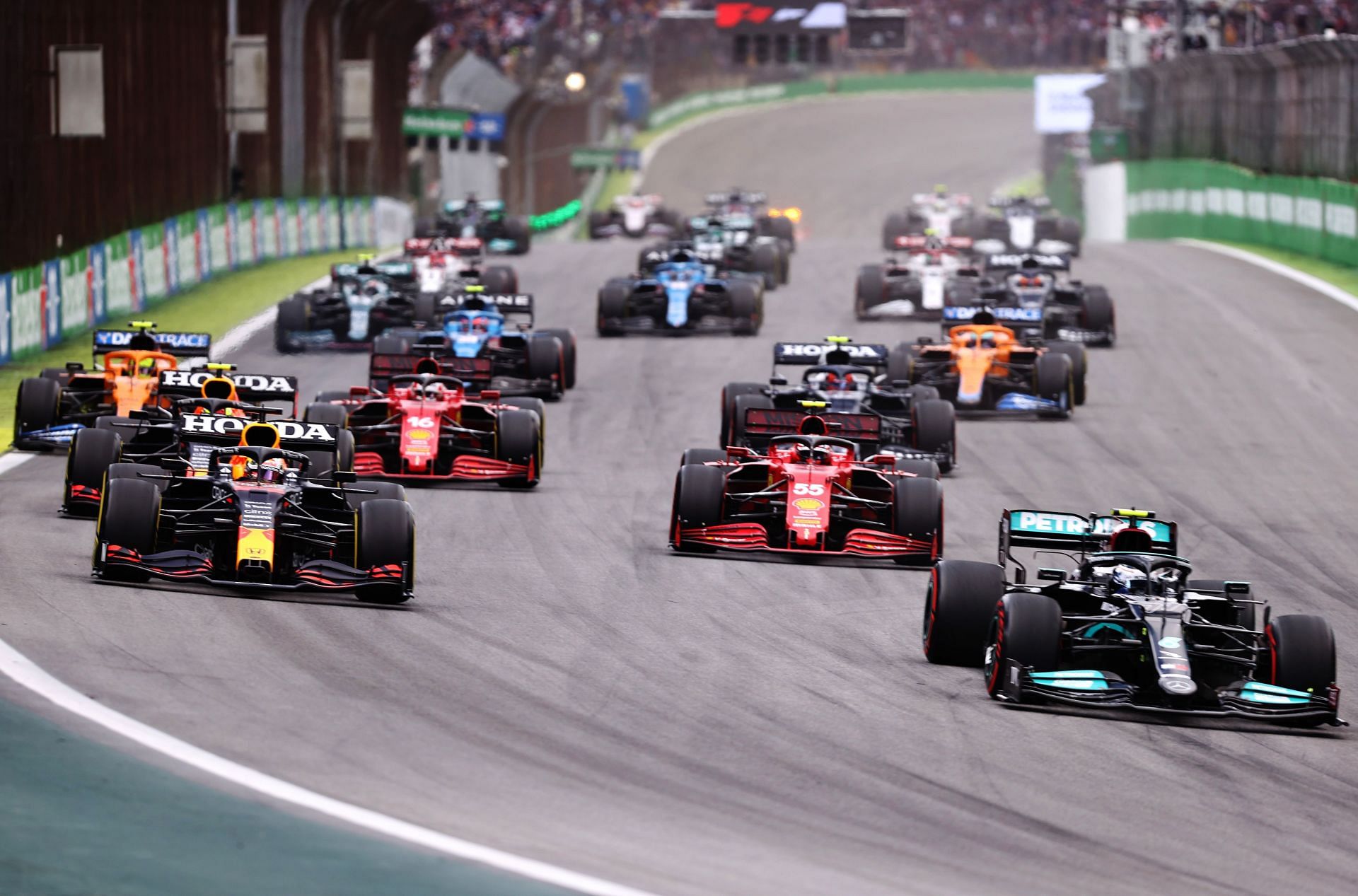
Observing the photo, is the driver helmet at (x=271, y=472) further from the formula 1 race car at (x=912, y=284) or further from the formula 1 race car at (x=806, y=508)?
the formula 1 race car at (x=912, y=284)

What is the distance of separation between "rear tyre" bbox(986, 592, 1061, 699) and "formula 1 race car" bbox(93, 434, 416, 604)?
4.65 meters

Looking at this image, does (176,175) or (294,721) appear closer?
(294,721)

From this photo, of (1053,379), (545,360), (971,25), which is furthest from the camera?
(971,25)

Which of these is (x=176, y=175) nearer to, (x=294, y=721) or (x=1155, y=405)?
(x=1155, y=405)

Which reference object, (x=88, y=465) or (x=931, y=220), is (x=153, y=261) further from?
(x=931, y=220)

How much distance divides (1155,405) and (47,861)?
24.1 m

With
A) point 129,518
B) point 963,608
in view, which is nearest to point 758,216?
point 129,518

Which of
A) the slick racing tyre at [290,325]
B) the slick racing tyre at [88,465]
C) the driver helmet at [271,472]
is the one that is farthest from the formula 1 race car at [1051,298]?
the driver helmet at [271,472]

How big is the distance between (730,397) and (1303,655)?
11736mm

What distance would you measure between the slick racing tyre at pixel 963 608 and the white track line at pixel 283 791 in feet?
18.2

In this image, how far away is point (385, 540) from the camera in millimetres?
17016

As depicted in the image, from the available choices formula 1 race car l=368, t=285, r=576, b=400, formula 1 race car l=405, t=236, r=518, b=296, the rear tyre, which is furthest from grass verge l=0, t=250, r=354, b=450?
the rear tyre

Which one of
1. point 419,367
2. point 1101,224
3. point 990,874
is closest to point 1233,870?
point 990,874

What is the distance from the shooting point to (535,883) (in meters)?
10.1
